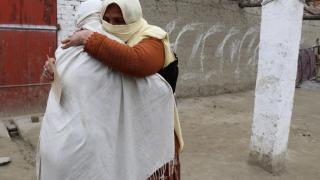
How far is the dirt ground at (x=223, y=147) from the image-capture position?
4078 millimetres

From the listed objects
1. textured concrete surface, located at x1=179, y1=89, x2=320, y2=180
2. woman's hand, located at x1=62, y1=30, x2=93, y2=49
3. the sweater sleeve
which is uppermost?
woman's hand, located at x1=62, y1=30, x2=93, y2=49

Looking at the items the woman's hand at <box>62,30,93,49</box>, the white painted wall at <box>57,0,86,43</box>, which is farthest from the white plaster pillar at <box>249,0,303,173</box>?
the white painted wall at <box>57,0,86,43</box>

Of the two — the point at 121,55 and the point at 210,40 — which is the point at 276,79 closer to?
the point at 121,55

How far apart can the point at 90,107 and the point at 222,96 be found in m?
7.97

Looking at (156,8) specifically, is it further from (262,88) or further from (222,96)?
(262,88)

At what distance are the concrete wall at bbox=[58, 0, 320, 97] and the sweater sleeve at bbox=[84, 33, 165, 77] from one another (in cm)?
592

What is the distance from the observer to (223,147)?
5059 millimetres

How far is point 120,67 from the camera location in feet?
5.33

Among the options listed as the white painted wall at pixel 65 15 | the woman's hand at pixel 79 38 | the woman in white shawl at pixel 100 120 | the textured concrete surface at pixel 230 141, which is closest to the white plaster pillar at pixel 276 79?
the textured concrete surface at pixel 230 141

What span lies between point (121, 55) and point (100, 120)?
299mm

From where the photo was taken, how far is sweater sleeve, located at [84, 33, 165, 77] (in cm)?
161

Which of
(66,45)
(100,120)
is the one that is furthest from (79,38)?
(100,120)

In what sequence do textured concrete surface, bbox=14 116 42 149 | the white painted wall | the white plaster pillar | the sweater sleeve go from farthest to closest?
the white painted wall < textured concrete surface, bbox=14 116 42 149 < the white plaster pillar < the sweater sleeve

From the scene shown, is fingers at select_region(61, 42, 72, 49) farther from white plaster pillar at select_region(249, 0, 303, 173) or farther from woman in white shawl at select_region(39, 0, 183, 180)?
white plaster pillar at select_region(249, 0, 303, 173)
